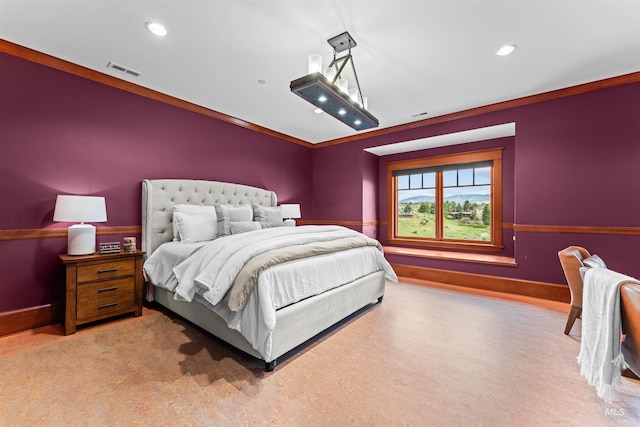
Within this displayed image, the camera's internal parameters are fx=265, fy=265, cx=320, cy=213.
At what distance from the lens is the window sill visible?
3.84 m

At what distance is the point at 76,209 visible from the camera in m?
2.47

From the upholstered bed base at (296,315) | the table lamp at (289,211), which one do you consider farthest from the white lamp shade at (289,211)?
the upholstered bed base at (296,315)

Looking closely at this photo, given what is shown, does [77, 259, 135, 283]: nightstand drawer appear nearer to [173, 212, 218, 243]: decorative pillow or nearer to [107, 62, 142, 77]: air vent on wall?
[173, 212, 218, 243]: decorative pillow

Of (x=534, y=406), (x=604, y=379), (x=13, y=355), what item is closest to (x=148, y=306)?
(x=13, y=355)

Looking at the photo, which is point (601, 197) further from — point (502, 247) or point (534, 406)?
point (534, 406)

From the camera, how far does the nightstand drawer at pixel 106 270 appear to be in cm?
247

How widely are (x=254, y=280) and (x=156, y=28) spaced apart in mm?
2267

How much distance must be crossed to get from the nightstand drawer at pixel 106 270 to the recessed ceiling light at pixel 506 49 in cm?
422

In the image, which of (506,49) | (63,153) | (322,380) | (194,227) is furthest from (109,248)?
(506,49)

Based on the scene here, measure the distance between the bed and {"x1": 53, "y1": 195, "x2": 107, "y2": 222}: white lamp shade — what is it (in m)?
0.65

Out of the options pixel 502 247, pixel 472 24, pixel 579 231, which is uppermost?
pixel 472 24

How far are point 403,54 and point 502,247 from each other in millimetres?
3480

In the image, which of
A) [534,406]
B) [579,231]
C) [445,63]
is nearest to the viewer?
[534,406]

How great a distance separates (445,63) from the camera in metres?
2.77
